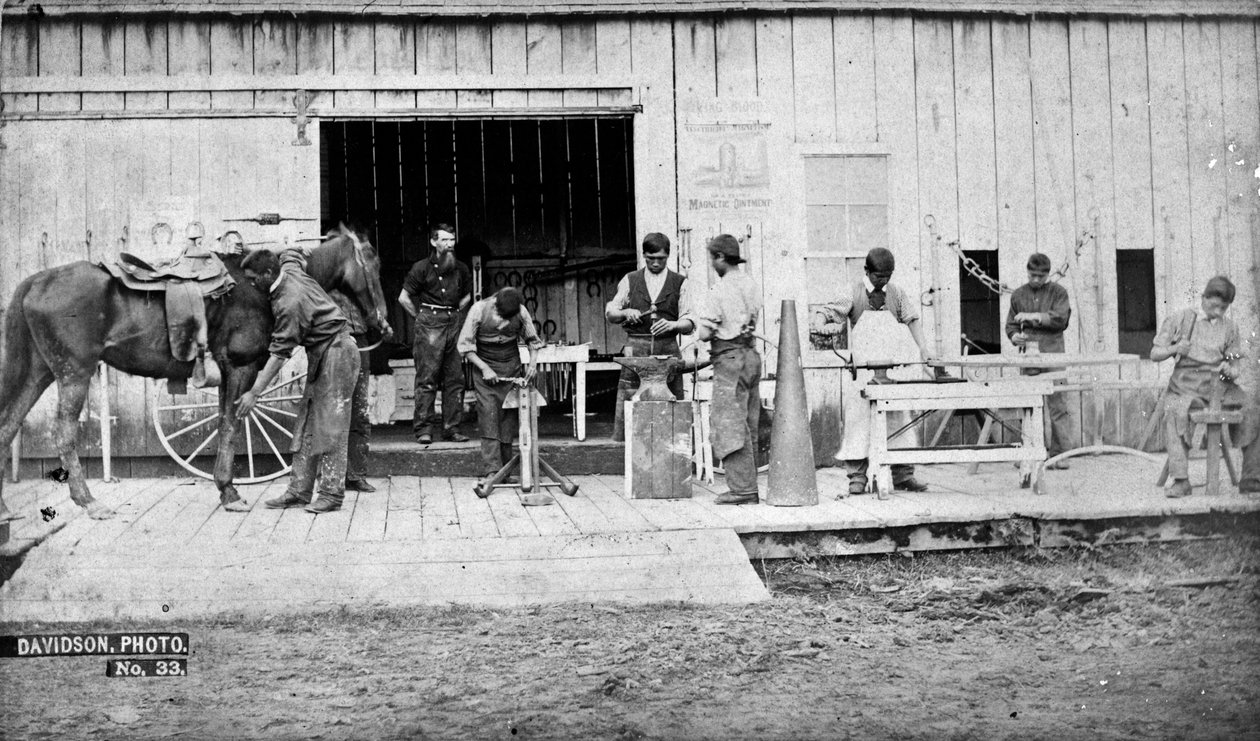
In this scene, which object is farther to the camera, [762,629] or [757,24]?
[757,24]

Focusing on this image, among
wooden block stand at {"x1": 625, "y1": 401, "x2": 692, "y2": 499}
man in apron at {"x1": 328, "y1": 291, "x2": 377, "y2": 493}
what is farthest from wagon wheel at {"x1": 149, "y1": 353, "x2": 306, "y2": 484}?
wooden block stand at {"x1": 625, "y1": 401, "x2": 692, "y2": 499}

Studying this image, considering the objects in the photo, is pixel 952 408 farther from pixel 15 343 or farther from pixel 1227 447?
pixel 15 343

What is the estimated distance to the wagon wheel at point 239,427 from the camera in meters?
8.12

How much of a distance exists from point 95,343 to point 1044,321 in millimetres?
6797

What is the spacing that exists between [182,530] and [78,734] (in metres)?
2.35

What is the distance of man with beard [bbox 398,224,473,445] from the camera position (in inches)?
356

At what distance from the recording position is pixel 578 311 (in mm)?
13609

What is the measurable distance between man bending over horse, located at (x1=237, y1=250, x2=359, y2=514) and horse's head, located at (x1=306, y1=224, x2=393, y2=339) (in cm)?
35

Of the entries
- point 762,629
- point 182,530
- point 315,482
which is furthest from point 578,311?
point 762,629

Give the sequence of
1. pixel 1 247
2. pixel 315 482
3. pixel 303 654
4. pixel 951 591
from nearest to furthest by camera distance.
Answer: pixel 303 654, pixel 951 591, pixel 315 482, pixel 1 247

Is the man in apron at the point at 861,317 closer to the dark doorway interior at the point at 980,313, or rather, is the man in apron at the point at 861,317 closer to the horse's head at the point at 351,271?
the horse's head at the point at 351,271

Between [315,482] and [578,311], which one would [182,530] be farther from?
[578,311]

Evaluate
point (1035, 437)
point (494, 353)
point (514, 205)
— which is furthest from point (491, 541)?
point (514, 205)

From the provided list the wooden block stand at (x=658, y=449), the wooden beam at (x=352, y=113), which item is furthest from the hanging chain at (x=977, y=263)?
the wooden block stand at (x=658, y=449)
